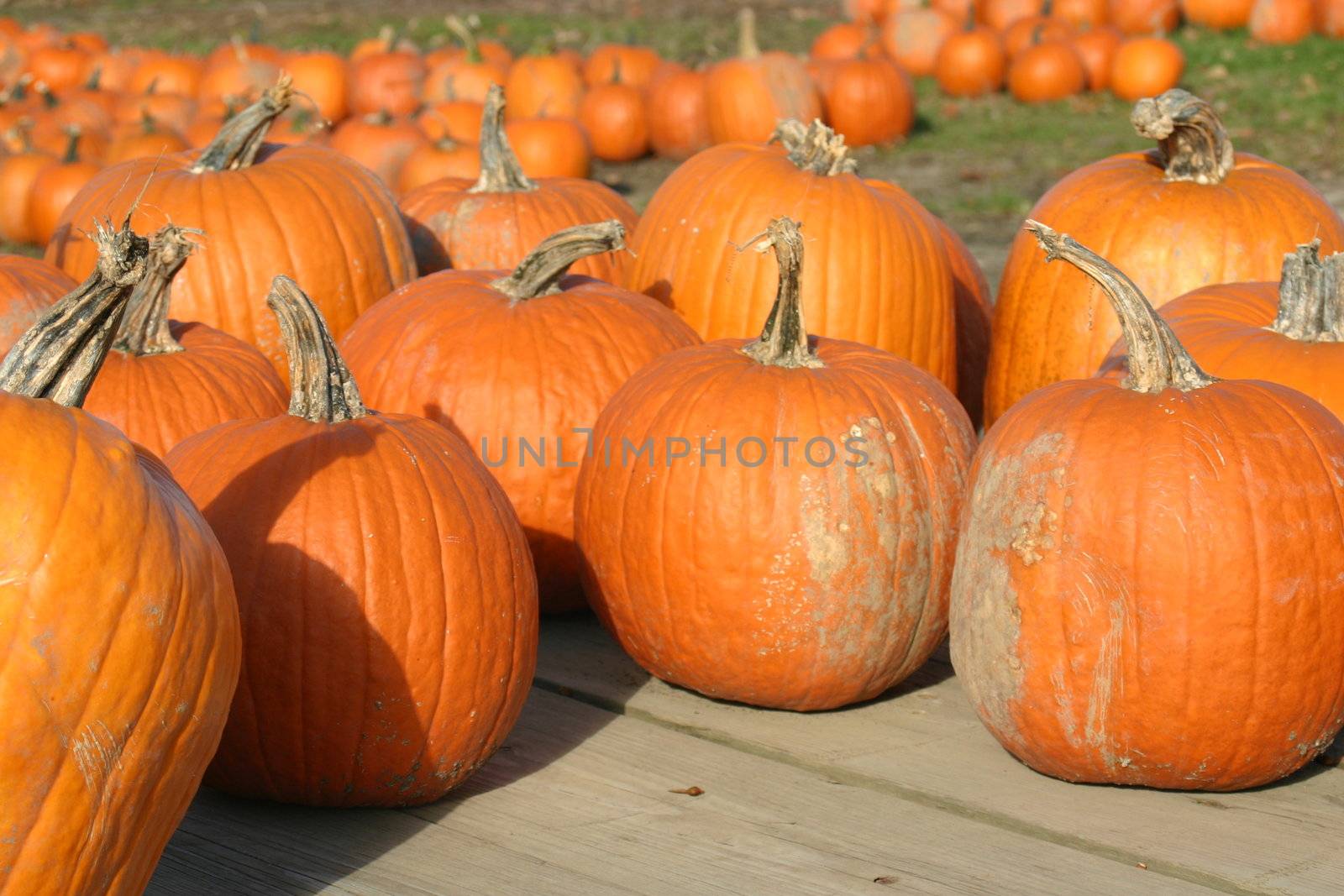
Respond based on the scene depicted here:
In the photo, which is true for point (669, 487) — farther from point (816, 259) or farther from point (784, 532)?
point (816, 259)

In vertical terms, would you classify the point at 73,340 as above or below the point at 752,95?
above

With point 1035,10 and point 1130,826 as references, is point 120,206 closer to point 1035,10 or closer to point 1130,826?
point 1130,826

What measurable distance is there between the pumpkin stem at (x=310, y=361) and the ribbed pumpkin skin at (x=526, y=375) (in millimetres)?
664

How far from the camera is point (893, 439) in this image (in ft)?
10.4

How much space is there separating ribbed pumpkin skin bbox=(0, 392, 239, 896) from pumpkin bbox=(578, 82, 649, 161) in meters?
8.64

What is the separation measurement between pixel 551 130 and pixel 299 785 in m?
6.80

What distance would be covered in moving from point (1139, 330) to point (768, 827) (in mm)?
1119

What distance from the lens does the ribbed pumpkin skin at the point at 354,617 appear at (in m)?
2.66

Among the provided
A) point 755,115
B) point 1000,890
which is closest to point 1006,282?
point 1000,890

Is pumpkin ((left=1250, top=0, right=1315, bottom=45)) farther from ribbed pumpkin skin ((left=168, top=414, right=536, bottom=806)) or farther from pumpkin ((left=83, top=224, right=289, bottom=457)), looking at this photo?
ribbed pumpkin skin ((left=168, top=414, right=536, bottom=806))

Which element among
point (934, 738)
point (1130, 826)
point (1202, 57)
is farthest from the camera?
point (1202, 57)

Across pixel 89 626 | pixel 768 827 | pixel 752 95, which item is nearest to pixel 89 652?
pixel 89 626

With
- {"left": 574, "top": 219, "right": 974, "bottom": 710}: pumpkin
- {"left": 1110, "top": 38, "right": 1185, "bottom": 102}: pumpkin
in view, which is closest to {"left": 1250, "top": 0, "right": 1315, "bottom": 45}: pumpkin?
{"left": 1110, "top": 38, "right": 1185, "bottom": 102}: pumpkin

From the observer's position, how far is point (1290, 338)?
10.8 feet
